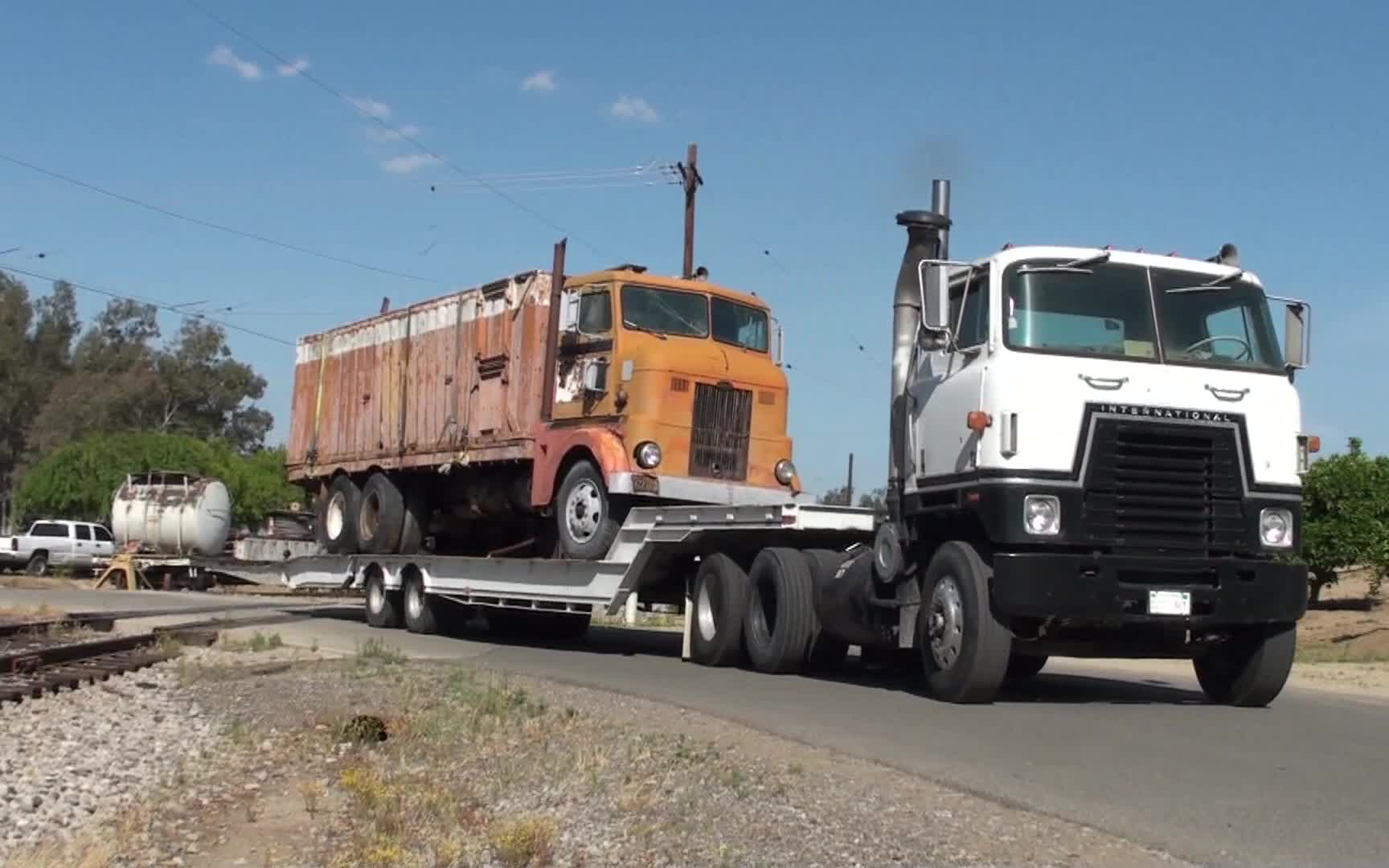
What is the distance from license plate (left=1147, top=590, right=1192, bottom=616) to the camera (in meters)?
10.8

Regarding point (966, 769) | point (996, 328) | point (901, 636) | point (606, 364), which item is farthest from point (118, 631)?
point (966, 769)

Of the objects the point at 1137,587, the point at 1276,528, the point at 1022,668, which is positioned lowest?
the point at 1022,668

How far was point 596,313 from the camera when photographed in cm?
1681

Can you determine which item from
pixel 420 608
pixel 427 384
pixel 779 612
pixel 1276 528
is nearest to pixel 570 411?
pixel 427 384

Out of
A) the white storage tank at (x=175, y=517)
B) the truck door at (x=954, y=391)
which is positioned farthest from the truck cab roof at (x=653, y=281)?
the white storage tank at (x=175, y=517)

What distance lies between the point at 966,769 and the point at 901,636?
3760 mm

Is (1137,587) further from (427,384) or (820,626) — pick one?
(427,384)

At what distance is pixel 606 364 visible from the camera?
16.4 meters

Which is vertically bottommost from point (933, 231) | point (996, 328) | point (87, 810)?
point (87, 810)

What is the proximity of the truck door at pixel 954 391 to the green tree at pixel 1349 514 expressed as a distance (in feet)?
59.2

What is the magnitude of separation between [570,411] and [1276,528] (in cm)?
809

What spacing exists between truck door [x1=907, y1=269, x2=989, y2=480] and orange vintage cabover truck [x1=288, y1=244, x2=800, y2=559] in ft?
13.3

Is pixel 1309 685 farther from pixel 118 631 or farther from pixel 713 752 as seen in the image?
pixel 118 631

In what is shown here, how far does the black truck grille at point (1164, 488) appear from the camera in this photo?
35.5 feet
